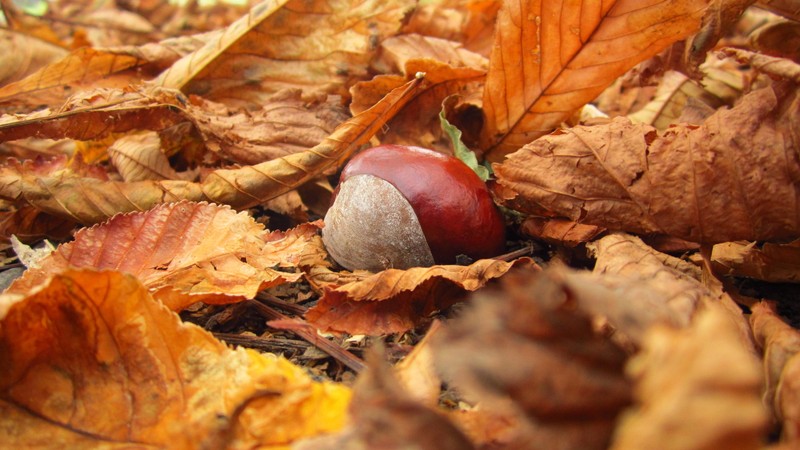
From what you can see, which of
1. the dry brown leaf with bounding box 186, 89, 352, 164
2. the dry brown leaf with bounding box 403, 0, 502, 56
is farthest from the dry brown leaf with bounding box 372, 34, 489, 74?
the dry brown leaf with bounding box 186, 89, 352, 164

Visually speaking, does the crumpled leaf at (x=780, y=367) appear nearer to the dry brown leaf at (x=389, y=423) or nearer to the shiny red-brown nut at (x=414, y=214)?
the dry brown leaf at (x=389, y=423)

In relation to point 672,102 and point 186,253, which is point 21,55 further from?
point 672,102

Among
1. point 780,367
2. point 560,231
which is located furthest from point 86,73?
point 780,367

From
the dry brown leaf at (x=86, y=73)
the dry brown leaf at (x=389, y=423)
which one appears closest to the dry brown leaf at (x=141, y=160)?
the dry brown leaf at (x=86, y=73)

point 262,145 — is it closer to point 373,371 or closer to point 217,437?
point 217,437

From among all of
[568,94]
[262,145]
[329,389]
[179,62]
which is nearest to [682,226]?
[568,94]
